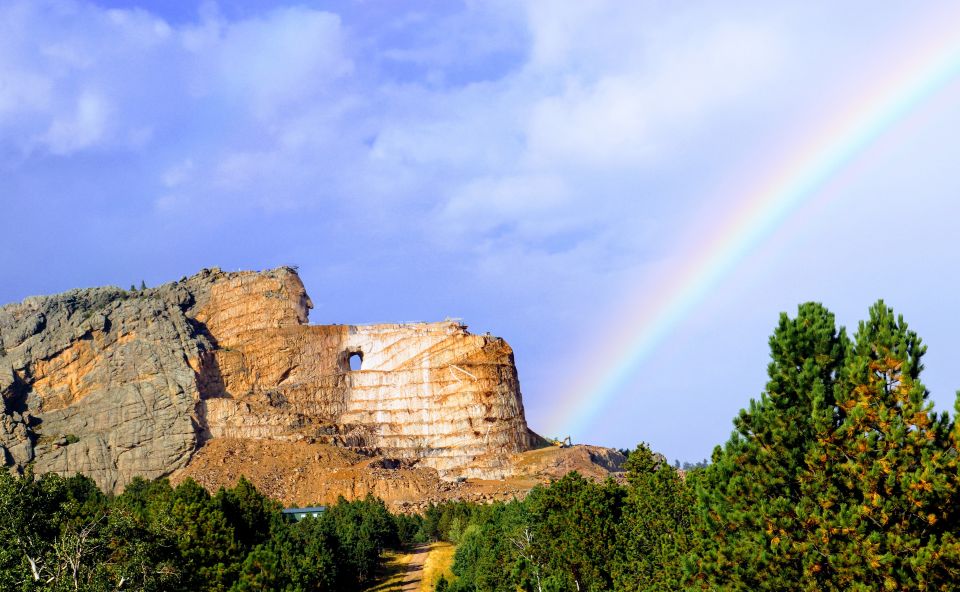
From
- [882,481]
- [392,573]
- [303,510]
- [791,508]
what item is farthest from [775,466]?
[303,510]

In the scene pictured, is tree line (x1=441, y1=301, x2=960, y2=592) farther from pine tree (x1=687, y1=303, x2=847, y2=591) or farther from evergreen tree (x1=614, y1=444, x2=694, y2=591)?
evergreen tree (x1=614, y1=444, x2=694, y2=591)

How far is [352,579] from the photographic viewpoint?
300 feet

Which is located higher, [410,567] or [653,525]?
[410,567]

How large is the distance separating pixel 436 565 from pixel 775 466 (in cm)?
8055

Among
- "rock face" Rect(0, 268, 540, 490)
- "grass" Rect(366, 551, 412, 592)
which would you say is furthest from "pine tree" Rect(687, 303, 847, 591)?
"rock face" Rect(0, 268, 540, 490)

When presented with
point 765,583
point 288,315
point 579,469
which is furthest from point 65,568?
point 288,315

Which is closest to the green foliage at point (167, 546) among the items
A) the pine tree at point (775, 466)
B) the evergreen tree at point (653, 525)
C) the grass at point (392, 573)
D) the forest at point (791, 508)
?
the forest at point (791, 508)

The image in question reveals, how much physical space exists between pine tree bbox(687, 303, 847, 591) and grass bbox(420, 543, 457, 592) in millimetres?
65878

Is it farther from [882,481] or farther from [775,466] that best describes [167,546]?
[882,481]

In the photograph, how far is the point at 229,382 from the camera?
6250 inches

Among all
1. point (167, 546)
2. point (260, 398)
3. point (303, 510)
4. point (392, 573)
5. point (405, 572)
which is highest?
point (260, 398)

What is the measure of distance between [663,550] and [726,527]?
12.0 metres

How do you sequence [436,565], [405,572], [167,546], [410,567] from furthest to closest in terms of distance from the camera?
[410,567], [436,565], [405,572], [167,546]

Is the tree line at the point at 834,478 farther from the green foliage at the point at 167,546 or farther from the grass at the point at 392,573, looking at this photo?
the grass at the point at 392,573
